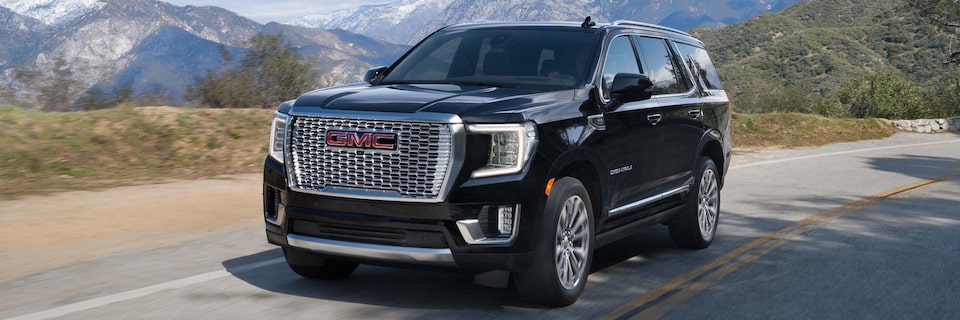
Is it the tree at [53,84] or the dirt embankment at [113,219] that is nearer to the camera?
the dirt embankment at [113,219]

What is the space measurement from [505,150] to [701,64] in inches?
156

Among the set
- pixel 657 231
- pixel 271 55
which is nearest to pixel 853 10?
pixel 271 55

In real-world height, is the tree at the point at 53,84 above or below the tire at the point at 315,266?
above

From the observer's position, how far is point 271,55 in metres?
19.6

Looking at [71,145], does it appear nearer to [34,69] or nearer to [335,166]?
[34,69]

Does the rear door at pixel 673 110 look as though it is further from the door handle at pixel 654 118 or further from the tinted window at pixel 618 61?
the tinted window at pixel 618 61

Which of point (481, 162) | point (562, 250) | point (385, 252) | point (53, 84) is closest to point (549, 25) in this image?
point (562, 250)

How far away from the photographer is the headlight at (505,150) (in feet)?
17.7

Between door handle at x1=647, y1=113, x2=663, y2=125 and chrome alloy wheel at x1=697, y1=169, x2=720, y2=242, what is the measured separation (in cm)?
117

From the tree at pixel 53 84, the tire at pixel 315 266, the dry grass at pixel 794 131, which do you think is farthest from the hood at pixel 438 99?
the dry grass at pixel 794 131

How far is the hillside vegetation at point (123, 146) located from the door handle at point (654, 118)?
726 centimetres

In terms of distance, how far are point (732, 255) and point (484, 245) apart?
3.38m

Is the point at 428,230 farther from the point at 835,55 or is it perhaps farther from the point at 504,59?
the point at 835,55

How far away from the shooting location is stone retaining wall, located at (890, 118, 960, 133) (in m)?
30.4
